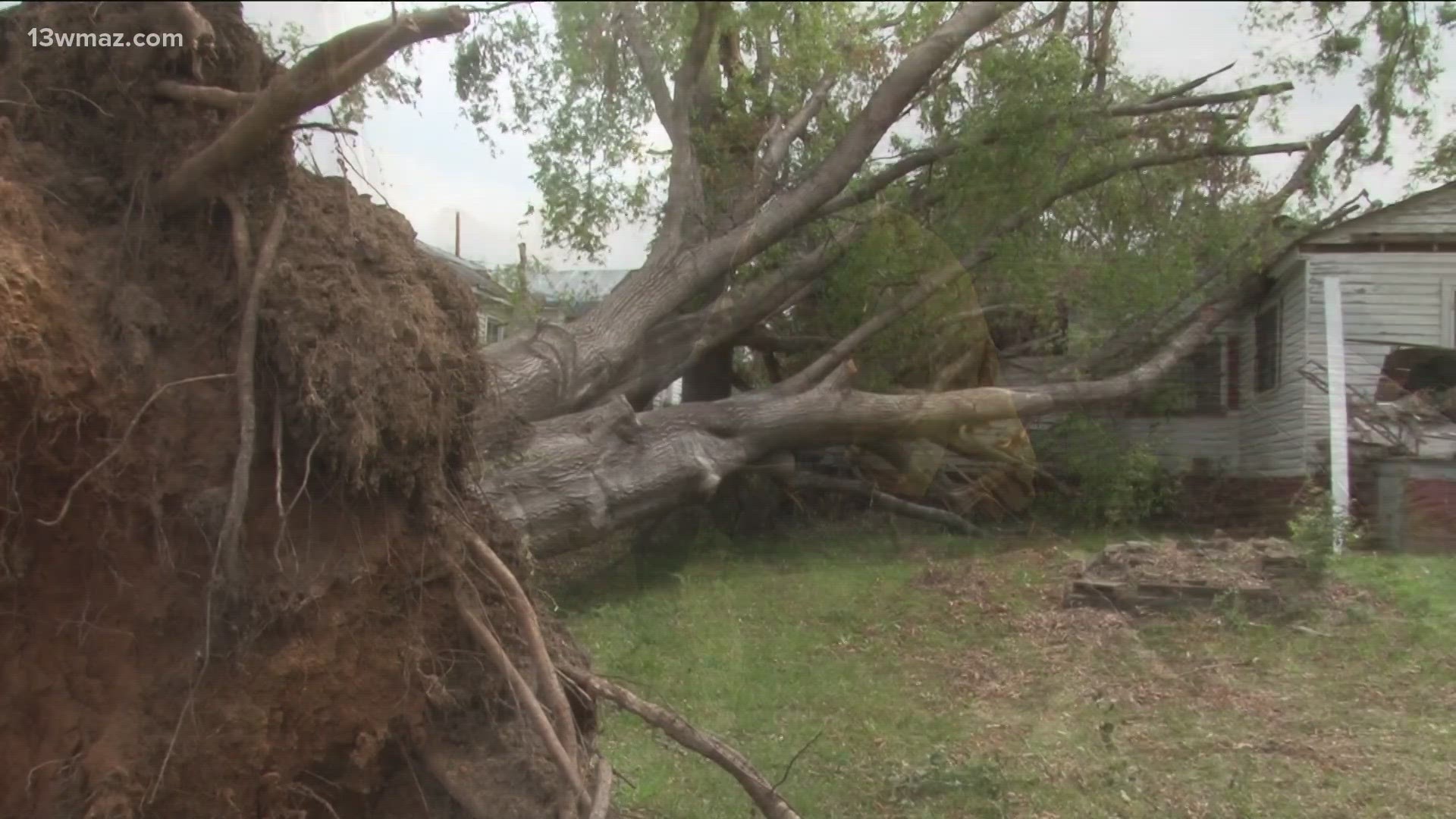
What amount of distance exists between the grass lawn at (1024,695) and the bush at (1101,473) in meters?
3.13

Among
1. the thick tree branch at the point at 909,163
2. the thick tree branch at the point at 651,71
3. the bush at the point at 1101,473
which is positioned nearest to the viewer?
the thick tree branch at the point at 651,71

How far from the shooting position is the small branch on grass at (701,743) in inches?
191

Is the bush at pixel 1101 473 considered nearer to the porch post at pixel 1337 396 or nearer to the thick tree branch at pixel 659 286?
the porch post at pixel 1337 396

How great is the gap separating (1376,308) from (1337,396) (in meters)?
1.00

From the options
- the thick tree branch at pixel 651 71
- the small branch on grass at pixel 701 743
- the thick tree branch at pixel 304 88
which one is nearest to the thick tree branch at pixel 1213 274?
the thick tree branch at pixel 651 71

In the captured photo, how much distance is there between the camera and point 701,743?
16.0 ft

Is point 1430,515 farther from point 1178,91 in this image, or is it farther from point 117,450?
point 117,450

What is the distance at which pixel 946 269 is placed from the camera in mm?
11867

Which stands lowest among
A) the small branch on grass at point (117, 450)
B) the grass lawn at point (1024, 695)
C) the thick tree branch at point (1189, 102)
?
the grass lawn at point (1024, 695)

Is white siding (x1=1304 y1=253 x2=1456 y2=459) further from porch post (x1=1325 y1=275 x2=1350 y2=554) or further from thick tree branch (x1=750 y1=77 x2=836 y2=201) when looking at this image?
thick tree branch (x1=750 y1=77 x2=836 y2=201)

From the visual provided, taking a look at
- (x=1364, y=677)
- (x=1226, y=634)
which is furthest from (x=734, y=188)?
(x=1364, y=677)

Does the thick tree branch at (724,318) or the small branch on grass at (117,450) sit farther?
the thick tree branch at (724,318)

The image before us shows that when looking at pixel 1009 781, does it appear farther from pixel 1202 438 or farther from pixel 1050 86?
pixel 1202 438

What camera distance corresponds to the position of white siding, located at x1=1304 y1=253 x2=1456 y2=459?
11898 mm
